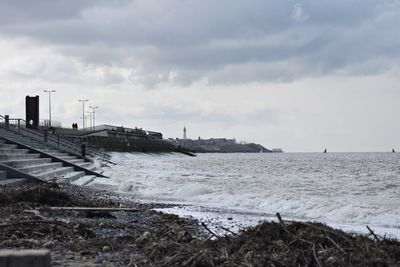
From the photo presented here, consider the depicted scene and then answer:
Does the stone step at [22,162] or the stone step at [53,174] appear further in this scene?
the stone step at [53,174]

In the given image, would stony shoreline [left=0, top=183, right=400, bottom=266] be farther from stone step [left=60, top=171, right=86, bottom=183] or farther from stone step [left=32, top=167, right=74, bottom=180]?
stone step [left=60, top=171, right=86, bottom=183]

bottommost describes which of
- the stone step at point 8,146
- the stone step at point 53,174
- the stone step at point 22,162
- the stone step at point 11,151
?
the stone step at point 53,174

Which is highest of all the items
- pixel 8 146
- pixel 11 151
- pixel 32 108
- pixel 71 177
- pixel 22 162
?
pixel 32 108

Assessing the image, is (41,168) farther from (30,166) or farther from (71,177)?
(71,177)

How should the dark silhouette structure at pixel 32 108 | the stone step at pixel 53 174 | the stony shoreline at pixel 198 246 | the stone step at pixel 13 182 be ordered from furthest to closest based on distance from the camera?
the dark silhouette structure at pixel 32 108 → the stone step at pixel 53 174 → the stone step at pixel 13 182 → the stony shoreline at pixel 198 246

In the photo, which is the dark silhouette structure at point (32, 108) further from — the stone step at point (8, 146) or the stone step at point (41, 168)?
the stone step at point (8, 146)

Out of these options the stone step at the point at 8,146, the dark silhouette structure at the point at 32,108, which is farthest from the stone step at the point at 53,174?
the dark silhouette structure at the point at 32,108

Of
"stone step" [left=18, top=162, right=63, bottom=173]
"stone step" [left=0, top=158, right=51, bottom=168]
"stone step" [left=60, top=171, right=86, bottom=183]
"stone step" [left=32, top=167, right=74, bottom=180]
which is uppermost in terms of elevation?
"stone step" [left=0, top=158, right=51, bottom=168]

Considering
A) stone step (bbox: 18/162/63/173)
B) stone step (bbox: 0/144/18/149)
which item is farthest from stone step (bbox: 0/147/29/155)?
stone step (bbox: 18/162/63/173)

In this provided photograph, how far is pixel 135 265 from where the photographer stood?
6.07 metres

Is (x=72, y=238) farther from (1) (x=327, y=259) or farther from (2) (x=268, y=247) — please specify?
(1) (x=327, y=259)

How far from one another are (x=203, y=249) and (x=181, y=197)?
547 inches

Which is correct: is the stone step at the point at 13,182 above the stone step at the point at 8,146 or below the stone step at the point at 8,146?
below

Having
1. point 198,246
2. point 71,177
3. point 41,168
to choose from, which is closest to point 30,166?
point 41,168
